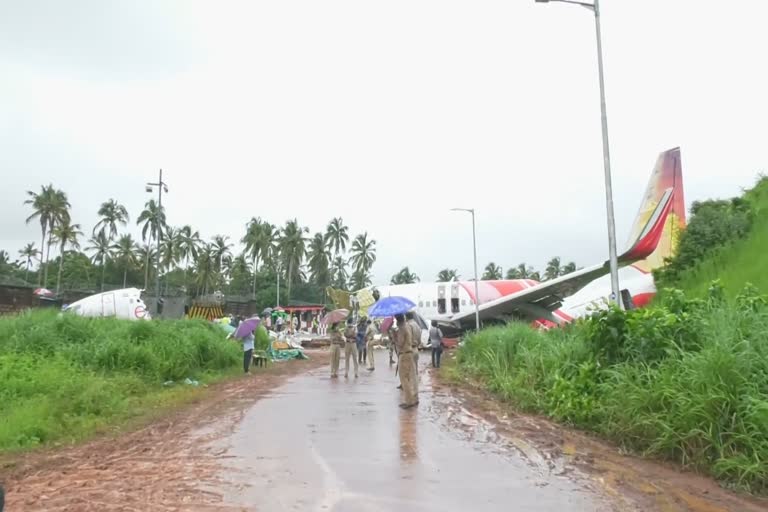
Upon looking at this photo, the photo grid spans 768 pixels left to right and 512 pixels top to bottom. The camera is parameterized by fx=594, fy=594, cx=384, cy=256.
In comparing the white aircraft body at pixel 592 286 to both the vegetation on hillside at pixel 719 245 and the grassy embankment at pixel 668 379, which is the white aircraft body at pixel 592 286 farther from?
the grassy embankment at pixel 668 379

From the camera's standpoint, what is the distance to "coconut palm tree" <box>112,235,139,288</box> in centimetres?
6938

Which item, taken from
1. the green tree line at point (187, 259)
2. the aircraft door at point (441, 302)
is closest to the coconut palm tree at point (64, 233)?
the green tree line at point (187, 259)

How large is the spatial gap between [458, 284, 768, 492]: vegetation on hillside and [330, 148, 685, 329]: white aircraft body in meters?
12.0

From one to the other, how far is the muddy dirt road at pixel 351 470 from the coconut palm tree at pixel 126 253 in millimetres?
64752

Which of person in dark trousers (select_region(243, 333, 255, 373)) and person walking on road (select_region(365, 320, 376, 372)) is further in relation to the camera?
person walking on road (select_region(365, 320, 376, 372))

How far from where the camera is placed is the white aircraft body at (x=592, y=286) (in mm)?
23797

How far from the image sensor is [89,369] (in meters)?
12.6

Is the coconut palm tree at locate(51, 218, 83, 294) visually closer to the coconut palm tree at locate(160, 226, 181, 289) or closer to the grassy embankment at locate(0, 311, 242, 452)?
the coconut palm tree at locate(160, 226, 181, 289)

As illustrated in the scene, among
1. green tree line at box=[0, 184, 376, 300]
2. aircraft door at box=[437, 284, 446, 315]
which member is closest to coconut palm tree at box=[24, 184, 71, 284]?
green tree line at box=[0, 184, 376, 300]

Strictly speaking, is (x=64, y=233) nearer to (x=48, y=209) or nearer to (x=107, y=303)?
(x=48, y=209)

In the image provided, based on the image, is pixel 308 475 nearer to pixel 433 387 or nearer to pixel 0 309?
pixel 433 387

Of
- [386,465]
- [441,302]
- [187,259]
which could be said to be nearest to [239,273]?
[187,259]

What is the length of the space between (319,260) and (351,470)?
7696cm

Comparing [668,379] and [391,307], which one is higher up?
[391,307]
